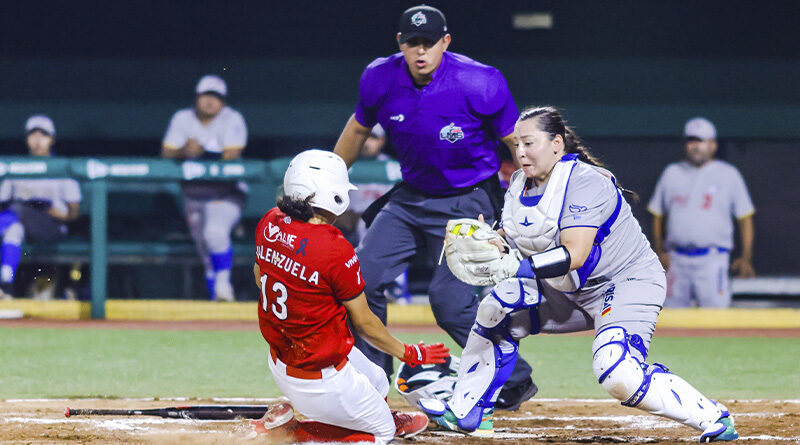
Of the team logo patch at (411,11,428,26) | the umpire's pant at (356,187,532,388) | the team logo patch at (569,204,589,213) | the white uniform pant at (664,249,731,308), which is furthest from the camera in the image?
the white uniform pant at (664,249,731,308)

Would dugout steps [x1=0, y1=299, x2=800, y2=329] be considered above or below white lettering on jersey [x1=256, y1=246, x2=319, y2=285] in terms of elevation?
below

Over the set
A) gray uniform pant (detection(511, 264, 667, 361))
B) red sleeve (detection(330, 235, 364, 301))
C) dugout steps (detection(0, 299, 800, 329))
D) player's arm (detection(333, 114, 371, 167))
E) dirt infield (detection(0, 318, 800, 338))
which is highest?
player's arm (detection(333, 114, 371, 167))

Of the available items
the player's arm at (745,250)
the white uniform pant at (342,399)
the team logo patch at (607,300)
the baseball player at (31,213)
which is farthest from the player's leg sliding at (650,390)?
the baseball player at (31,213)

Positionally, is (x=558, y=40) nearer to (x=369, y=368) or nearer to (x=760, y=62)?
(x=760, y=62)

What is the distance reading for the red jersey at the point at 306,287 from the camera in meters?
4.22

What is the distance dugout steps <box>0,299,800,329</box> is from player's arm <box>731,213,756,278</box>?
483 millimetres

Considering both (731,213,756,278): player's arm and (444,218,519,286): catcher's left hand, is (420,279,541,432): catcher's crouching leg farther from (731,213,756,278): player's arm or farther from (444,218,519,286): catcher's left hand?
(731,213,756,278): player's arm

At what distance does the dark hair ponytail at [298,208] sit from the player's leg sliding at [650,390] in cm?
123

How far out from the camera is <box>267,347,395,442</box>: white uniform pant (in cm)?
430

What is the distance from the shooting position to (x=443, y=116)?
17.4 ft

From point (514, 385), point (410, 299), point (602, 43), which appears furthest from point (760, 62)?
point (514, 385)

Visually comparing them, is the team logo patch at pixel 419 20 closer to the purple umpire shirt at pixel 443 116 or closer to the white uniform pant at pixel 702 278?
the purple umpire shirt at pixel 443 116

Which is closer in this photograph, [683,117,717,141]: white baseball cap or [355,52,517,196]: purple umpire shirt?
[355,52,517,196]: purple umpire shirt

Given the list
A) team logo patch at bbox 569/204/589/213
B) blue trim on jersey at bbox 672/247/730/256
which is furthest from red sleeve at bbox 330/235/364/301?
blue trim on jersey at bbox 672/247/730/256
